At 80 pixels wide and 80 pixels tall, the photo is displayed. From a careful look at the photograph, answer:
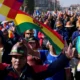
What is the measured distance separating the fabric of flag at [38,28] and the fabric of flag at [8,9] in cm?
12

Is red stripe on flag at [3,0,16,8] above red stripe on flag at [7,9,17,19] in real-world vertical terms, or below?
above

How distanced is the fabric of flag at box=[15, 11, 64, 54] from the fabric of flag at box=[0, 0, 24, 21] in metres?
0.12

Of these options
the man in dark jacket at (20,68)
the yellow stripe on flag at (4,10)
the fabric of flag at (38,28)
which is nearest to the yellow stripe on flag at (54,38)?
the fabric of flag at (38,28)

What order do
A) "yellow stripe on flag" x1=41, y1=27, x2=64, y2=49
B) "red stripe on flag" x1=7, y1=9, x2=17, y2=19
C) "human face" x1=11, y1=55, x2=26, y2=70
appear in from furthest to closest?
"red stripe on flag" x1=7, y1=9, x2=17, y2=19, "yellow stripe on flag" x1=41, y1=27, x2=64, y2=49, "human face" x1=11, y1=55, x2=26, y2=70

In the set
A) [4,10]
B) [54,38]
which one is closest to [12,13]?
[4,10]

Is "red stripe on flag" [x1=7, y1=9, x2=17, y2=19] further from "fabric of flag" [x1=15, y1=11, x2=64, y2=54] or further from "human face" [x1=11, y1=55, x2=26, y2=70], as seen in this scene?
"human face" [x1=11, y1=55, x2=26, y2=70]

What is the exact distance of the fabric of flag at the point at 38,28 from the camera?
522cm

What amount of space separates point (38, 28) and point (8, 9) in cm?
73

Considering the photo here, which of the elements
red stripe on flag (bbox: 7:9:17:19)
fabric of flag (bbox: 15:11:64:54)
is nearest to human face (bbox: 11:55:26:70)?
fabric of flag (bbox: 15:11:64:54)

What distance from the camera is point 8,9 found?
239 inches

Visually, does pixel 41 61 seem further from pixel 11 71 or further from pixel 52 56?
pixel 11 71

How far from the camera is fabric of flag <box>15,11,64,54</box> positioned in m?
5.22

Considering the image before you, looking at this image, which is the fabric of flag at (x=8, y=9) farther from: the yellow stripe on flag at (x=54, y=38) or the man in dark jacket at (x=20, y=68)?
the man in dark jacket at (x=20, y=68)

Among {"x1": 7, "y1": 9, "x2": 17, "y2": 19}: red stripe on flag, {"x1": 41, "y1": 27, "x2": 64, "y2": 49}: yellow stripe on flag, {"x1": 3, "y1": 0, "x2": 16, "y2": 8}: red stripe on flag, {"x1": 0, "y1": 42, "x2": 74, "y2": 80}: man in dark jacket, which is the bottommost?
{"x1": 0, "y1": 42, "x2": 74, "y2": 80}: man in dark jacket
